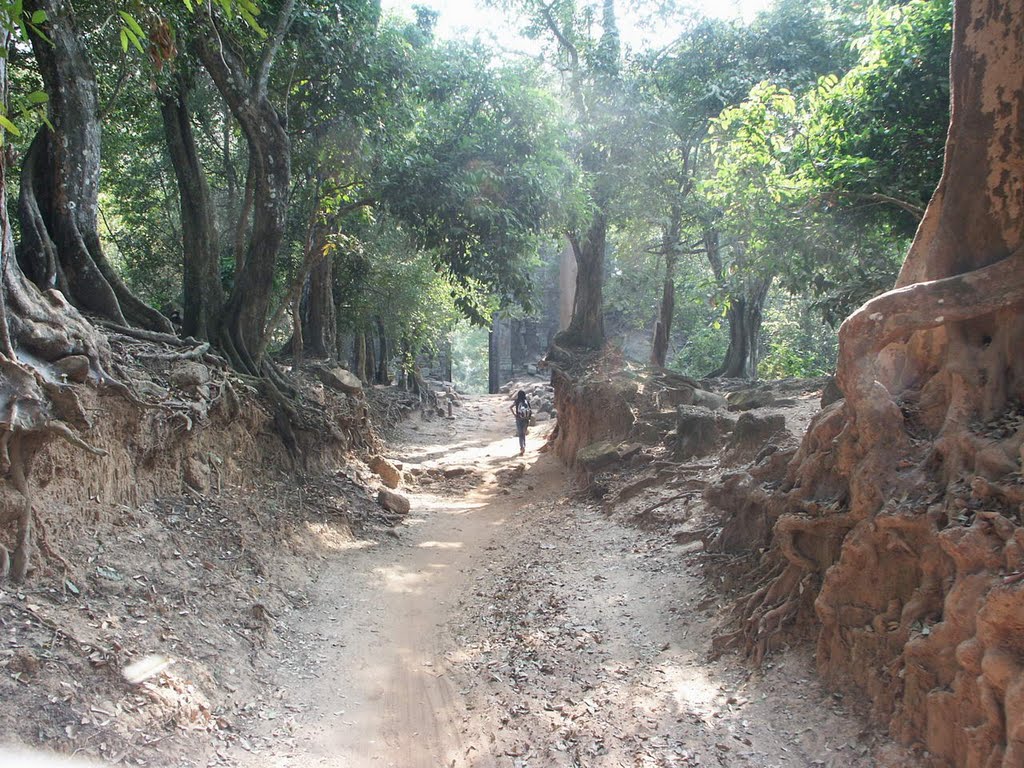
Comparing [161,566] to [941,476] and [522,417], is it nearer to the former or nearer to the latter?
[941,476]

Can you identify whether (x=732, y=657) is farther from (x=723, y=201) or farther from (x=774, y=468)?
(x=723, y=201)

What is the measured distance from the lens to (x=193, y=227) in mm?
10906

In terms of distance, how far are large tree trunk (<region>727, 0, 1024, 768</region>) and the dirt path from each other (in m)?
0.45

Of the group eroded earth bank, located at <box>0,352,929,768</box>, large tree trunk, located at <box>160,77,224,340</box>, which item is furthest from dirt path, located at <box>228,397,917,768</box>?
large tree trunk, located at <box>160,77,224,340</box>

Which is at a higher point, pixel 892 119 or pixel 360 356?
pixel 892 119

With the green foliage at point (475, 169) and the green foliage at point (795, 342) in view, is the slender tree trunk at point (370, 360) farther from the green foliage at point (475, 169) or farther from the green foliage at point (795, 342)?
the green foliage at point (795, 342)

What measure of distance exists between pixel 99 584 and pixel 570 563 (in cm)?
500

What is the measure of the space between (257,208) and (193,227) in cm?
101

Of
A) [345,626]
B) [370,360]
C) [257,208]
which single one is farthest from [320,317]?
[345,626]

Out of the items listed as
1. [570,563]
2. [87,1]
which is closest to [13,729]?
[570,563]

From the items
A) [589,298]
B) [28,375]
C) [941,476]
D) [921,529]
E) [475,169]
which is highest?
[475,169]

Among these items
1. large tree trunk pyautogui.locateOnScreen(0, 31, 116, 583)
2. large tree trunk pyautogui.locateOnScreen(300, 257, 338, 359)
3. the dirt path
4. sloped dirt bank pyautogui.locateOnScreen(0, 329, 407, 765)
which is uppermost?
large tree trunk pyautogui.locateOnScreen(300, 257, 338, 359)

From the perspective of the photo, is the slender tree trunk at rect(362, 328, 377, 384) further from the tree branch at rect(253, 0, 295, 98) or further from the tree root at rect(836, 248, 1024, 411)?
the tree root at rect(836, 248, 1024, 411)

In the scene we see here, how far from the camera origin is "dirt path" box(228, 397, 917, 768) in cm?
490
